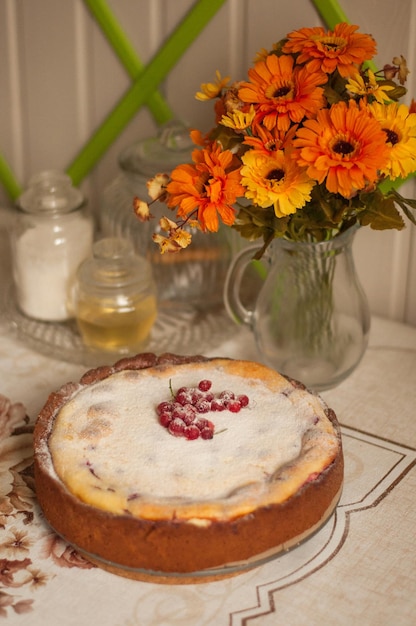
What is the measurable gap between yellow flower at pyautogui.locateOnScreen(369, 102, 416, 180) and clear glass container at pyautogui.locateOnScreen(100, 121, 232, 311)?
42 centimetres

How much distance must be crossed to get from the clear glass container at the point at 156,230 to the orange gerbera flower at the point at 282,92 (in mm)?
343

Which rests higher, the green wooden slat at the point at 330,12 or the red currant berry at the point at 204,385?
the green wooden slat at the point at 330,12

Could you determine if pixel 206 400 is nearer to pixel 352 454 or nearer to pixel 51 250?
pixel 352 454

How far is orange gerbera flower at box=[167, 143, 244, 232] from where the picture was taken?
3.07 ft

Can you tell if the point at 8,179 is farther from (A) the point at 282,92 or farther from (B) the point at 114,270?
(A) the point at 282,92

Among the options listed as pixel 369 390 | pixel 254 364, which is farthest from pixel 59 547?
pixel 369 390

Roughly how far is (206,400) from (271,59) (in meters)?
0.37

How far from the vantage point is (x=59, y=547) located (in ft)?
2.93

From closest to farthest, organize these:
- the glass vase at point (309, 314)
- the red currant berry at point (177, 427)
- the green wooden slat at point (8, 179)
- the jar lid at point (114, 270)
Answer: the red currant berry at point (177, 427) → the glass vase at point (309, 314) → the jar lid at point (114, 270) → the green wooden slat at point (8, 179)

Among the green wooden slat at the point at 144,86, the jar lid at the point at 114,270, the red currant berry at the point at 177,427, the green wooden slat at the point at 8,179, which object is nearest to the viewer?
the red currant berry at the point at 177,427

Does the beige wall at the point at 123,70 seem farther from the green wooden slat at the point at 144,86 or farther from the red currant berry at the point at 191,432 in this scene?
the red currant berry at the point at 191,432

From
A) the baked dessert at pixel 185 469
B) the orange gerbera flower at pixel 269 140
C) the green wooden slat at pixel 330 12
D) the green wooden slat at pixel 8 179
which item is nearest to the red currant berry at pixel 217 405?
the baked dessert at pixel 185 469

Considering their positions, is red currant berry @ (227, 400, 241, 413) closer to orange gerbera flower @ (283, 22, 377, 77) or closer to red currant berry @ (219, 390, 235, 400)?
red currant berry @ (219, 390, 235, 400)

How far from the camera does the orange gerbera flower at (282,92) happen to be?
3.05 feet
